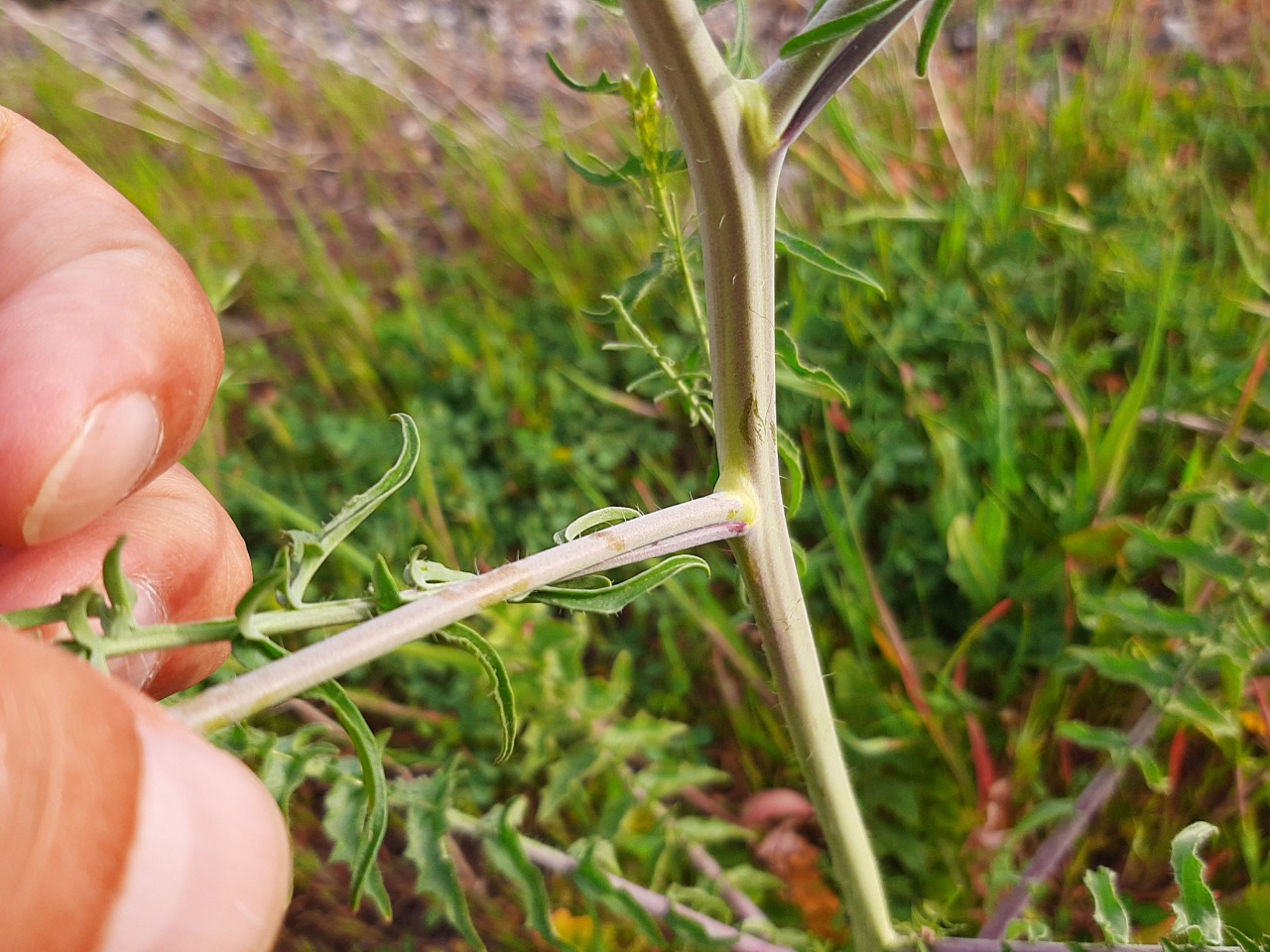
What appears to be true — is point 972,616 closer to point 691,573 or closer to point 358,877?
point 691,573

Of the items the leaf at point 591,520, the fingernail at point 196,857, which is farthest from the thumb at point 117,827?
the leaf at point 591,520

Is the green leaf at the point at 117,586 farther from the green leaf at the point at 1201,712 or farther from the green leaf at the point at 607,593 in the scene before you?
the green leaf at the point at 1201,712

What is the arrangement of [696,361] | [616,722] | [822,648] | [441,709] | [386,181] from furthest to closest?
[386,181]
[441,709]
[822,648]
[616,722]
[696,361]

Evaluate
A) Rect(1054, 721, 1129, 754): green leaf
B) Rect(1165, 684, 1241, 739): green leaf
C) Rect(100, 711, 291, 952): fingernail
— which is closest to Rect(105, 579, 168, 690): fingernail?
Rect(100, 711, 291, 952): fingernail

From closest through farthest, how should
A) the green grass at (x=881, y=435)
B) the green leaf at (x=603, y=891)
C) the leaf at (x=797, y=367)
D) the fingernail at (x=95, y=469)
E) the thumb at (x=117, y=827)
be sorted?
the thumb at (x=117, y=827)
the leaf at (x=797, y=367)
the fingernail at (x=95, y=469)
the green leaf at (x=603, y=891)
the green grass at (x=881, y=435)

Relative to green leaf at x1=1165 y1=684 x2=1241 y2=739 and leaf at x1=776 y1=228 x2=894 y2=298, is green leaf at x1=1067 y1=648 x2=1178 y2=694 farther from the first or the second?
leaf at x1=776 y1=228 x2=894 y2=298

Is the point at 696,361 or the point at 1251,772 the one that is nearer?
the point at 696,361

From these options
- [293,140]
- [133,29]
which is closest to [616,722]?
[293,140]
